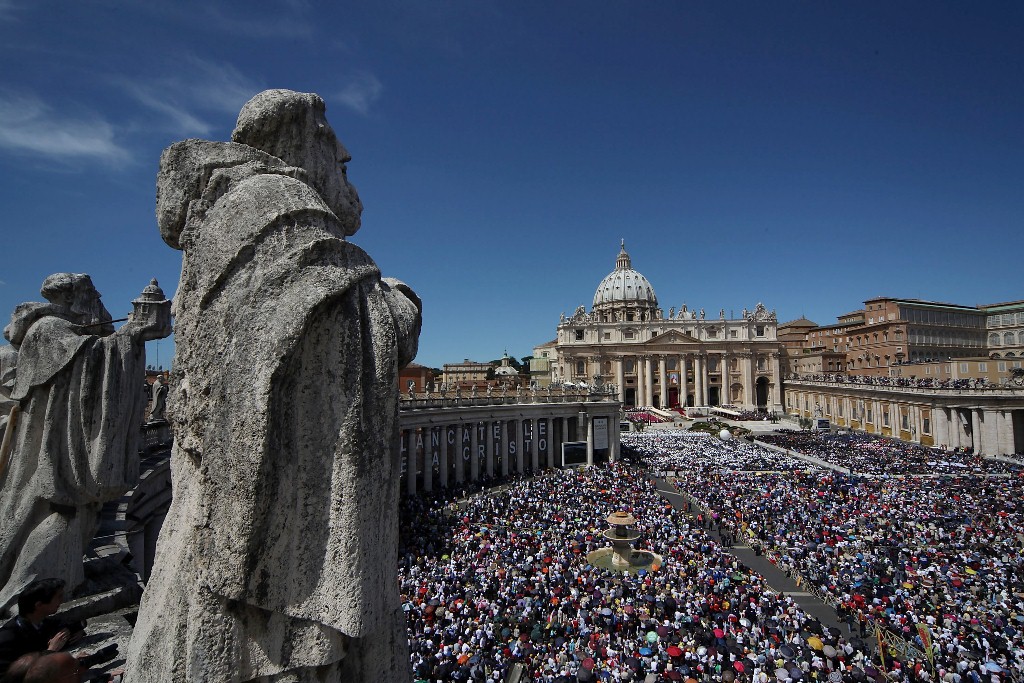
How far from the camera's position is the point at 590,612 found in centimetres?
1298

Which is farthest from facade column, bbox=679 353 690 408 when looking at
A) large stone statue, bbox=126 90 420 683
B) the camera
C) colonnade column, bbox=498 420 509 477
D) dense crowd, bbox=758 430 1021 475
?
large stone statue, bbox=126 90 420 683

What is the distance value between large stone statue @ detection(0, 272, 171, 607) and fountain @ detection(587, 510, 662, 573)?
51.0 ft

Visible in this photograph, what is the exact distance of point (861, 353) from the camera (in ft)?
258

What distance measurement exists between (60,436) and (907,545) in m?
21.2

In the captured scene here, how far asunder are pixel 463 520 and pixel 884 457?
90.6 feet

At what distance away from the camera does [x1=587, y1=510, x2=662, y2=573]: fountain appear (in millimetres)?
17766

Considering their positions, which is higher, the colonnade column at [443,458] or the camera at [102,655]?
the camera at [102,655]

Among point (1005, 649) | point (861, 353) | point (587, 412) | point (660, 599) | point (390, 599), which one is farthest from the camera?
point (861, 353)

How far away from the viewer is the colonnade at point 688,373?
3514 inches

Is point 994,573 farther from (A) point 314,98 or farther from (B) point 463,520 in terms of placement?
(A) point 314,98

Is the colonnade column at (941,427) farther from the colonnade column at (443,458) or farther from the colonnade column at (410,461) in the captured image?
the colonnade column at (410,461)

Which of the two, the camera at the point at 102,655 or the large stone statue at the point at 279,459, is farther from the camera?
the camera at the point at 102,655

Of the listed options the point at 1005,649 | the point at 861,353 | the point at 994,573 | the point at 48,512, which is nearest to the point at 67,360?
the point at 48,512

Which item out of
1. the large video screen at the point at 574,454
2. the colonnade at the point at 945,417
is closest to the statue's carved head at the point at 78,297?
the large video screen at the point at 574,454
